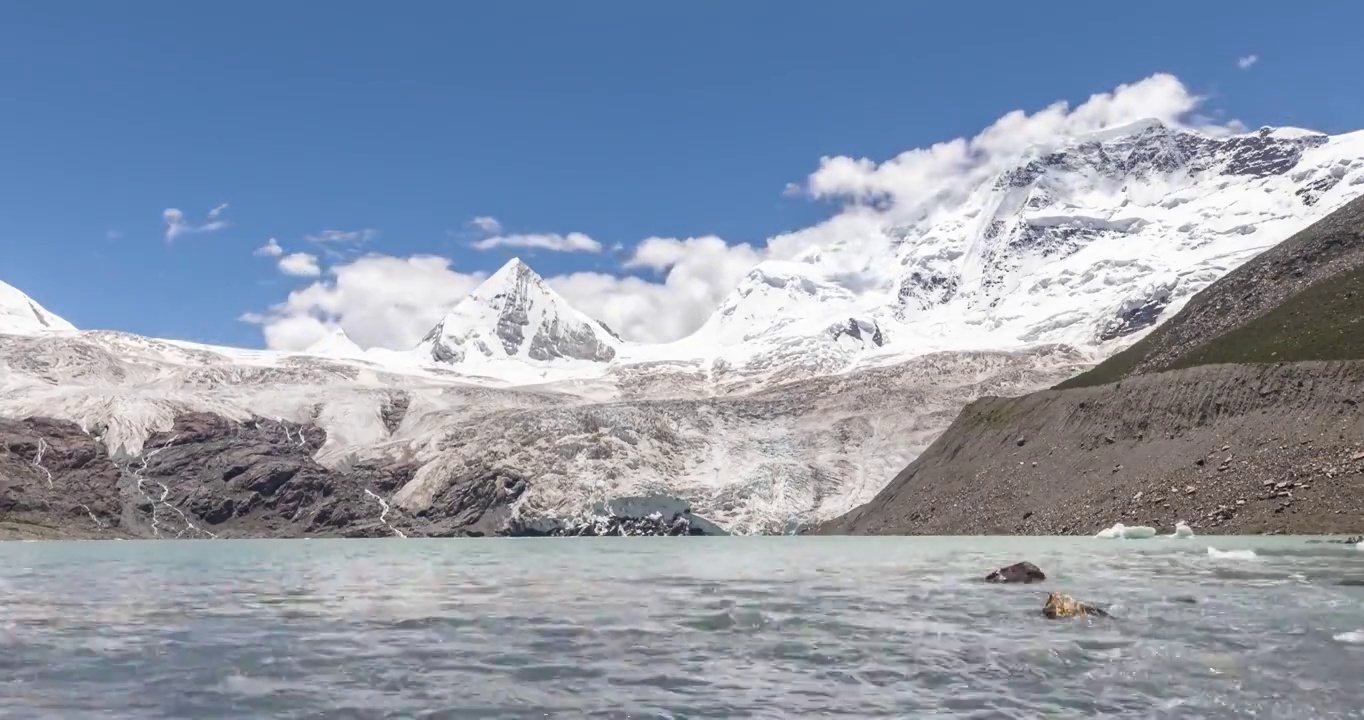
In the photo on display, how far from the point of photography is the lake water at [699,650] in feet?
63.2

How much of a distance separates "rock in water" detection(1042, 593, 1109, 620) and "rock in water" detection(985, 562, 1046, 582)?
14372 millimetres

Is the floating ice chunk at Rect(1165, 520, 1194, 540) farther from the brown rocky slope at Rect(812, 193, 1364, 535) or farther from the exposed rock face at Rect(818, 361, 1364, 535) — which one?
the brown rocky slope at Rect(812, 193, 1364, 535)

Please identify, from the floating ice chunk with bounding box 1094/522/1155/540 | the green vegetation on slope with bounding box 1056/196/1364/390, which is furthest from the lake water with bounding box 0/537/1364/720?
the green vegetation on slope with bounding box 1056/196/1364/390

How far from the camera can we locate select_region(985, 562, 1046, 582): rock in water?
4638 centimetres

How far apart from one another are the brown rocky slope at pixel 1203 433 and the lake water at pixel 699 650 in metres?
61.1

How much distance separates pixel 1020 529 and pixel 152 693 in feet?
387

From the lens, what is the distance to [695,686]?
838 inches

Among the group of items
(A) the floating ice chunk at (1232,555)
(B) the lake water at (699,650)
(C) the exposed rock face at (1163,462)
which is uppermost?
(C) the exposed rock face at (1163,462)

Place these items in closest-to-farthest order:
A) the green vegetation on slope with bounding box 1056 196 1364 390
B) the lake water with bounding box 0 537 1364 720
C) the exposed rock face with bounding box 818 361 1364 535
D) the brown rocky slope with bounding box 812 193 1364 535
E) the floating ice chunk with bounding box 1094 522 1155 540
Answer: the lake water with bounding box 0 537 1364 720, the exposed rock face with bounding box 818 361 1364 535, the floating ice chunk with bounding box 1094 522 1155 540, the brown rocky slope with bounding box 812 193 1364 535, the green vegetation on slope with bounding box 1056 196 1364 390

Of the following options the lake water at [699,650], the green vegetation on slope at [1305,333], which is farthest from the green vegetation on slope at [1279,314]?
the lake water at [699,650]

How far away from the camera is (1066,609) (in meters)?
31.5

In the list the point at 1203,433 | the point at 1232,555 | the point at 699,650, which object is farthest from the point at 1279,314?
the point at 699,650

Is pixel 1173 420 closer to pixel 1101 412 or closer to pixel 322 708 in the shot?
pixel 1101 412

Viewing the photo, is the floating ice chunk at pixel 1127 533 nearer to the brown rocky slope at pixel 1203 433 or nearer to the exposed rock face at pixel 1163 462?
the exposed rock face at pixel 1163 462
